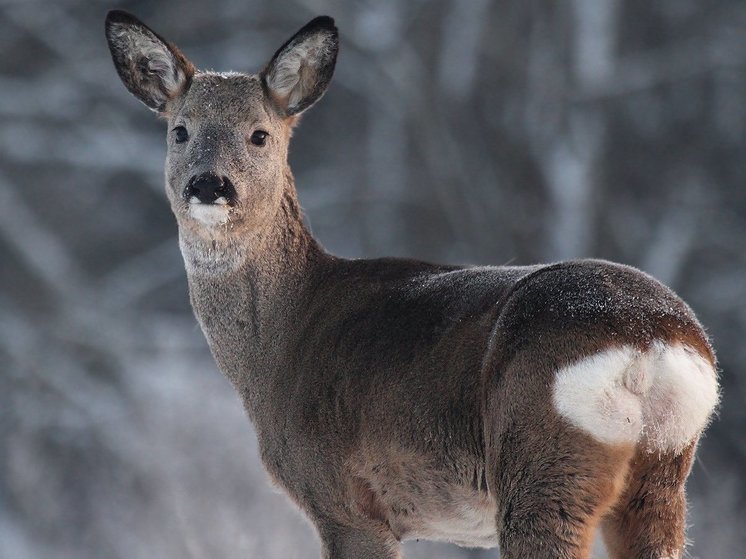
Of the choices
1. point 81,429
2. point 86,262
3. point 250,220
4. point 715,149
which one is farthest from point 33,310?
point 250,220

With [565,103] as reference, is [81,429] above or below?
below

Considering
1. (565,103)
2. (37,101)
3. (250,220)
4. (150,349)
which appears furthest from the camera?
(37,101)

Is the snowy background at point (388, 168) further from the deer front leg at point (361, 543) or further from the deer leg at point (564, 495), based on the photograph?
the deer leg at point (564, 495)

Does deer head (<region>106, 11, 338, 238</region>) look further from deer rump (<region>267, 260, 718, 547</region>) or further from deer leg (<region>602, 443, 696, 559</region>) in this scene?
deer leg (<region>602, 443, 696, 559</region>)

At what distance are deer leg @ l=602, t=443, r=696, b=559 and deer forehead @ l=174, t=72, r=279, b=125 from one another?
94.2 inches

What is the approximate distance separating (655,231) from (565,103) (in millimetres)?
2141

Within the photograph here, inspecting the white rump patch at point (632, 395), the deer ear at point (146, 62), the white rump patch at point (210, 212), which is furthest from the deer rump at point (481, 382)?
the deer ear at point (146, 62)

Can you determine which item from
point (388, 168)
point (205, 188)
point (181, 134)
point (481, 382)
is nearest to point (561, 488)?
point (481, 382)

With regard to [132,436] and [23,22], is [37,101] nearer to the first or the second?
[23,22]

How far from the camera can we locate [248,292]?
6285 millimetres

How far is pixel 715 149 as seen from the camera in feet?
63.6

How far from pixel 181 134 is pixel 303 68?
64 centimetres

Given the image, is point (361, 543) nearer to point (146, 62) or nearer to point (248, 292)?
point (248, 292)

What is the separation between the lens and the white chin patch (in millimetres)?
5961
